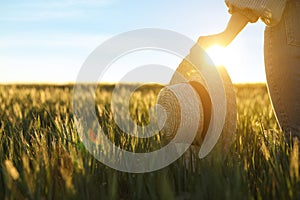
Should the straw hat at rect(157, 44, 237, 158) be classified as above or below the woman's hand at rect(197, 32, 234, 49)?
below

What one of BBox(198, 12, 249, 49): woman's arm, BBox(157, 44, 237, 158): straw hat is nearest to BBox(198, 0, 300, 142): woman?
BBox(198, 12, 249, 49): woman's arm

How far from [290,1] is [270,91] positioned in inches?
18.1

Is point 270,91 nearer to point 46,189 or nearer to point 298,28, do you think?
point 298,28

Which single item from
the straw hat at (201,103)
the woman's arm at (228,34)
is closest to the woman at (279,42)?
the woman's arm at (228,34)

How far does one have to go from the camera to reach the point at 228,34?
1849 millimetres

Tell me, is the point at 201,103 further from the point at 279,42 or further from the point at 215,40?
the point at 279,42

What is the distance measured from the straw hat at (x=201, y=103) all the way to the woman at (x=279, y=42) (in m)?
0.11

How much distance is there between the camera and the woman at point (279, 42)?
6.00 feet

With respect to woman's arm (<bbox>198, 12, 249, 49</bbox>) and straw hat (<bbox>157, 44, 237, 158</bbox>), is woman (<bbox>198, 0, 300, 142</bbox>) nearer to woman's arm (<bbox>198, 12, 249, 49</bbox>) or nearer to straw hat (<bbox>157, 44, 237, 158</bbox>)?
woman's arm (<bbox>198, 12, 249, 49</bbox>)

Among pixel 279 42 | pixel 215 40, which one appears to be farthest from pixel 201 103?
pixel 279 42

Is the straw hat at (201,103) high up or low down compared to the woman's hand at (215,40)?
down

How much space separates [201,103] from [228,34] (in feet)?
1.03

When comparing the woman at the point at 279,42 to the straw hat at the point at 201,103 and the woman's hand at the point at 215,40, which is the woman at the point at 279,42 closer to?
the woman's hand at the point at 215,40

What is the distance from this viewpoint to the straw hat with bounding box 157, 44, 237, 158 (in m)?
1.82
